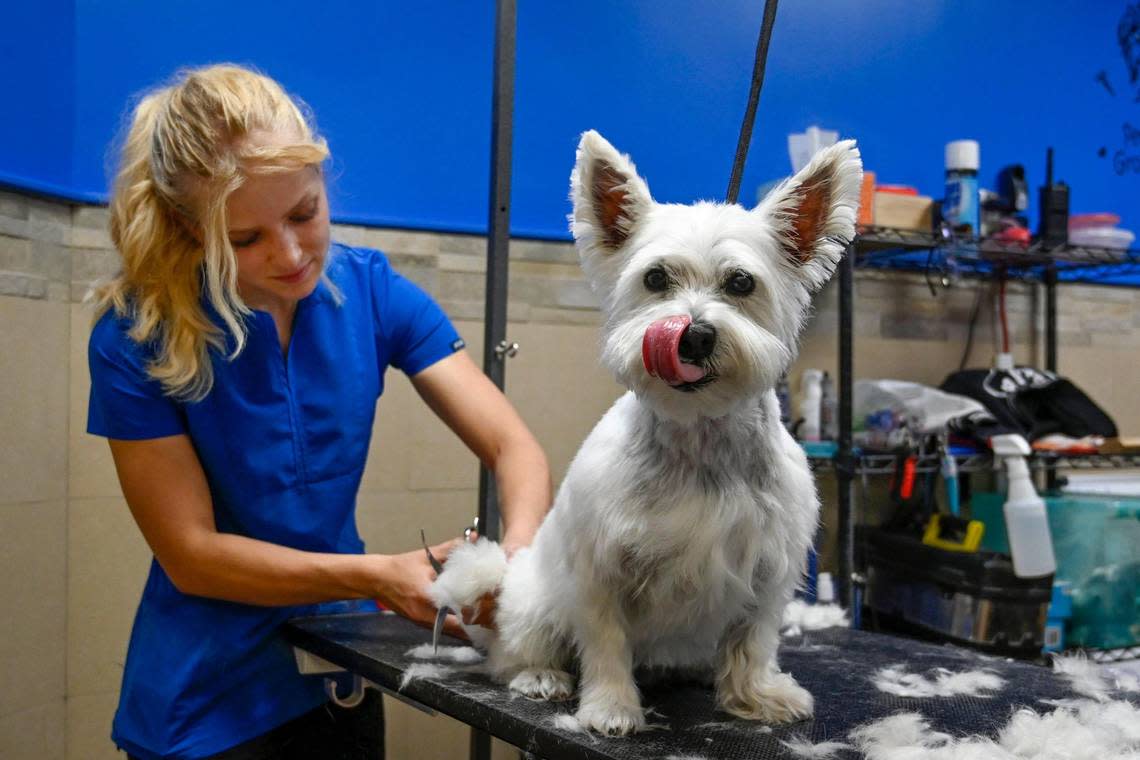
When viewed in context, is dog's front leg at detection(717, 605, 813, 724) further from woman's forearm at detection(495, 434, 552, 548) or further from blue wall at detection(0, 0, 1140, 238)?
blue wall at detection(0, 0, 1140, 238)

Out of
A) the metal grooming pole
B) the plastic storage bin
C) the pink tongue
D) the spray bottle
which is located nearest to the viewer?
the pink tongue

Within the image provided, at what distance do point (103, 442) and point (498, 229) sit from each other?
964mm

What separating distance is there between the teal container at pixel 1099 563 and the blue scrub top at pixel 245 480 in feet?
6.63

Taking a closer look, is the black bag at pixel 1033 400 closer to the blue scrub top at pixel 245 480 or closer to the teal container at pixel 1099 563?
the teal container at pixel 1099 563

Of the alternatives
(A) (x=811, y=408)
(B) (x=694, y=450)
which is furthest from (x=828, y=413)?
(B) (x=694, y=450)

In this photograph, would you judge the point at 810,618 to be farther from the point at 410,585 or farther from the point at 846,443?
the point at 846,443

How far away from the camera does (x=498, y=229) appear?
71.4 inches

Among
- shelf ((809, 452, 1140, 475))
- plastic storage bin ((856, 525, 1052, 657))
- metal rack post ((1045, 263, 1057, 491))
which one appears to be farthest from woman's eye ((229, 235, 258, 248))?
metal rack post ((1045, 263, 1057, 491))

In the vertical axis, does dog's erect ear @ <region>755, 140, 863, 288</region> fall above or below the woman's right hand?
above

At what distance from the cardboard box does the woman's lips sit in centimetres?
163

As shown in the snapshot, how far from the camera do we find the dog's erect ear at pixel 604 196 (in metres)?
1.02

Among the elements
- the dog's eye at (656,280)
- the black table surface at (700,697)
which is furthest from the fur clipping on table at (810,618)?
the dog's eye at (656,280)

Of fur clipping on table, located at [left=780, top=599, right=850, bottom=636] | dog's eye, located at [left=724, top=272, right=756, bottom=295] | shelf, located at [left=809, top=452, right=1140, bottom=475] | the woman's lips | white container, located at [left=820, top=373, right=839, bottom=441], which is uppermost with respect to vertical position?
the woman's lips

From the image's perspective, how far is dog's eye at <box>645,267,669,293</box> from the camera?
3.18 ft
